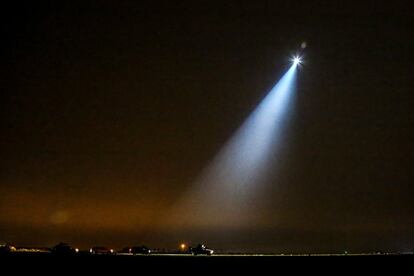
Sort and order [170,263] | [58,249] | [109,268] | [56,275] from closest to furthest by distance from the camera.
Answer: [56,275] → [109,268] → [170,263] → [58,249]

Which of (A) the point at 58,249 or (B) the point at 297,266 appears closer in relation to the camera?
(B) the point at 297,266

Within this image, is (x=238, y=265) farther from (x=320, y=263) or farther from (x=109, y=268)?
(x=109, y=268)

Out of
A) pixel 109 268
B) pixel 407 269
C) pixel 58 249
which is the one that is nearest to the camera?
pixel 109 268

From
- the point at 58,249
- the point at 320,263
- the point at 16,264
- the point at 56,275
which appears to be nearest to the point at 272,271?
the point at 320,263

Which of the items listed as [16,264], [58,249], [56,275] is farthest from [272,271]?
[58,249]

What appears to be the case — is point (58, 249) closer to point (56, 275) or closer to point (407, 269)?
point (56, 275)

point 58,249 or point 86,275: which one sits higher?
point 58,249

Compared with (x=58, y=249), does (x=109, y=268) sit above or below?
below

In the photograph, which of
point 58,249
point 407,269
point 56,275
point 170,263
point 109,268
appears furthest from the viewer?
point 58,249

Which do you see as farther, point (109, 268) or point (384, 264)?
point (384, 264)
